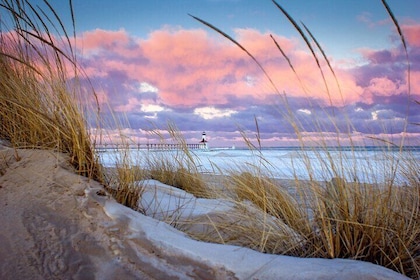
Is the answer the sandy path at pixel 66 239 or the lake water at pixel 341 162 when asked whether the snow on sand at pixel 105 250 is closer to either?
the sandy path at pixel 66 239

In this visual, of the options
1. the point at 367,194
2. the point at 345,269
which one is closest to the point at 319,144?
the point at 367,194

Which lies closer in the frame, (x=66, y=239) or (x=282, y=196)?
(x=66, y=239)

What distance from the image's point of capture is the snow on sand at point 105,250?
116 centimetres

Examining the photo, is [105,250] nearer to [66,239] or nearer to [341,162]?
[66,239]

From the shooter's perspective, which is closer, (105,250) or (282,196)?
(105,250)

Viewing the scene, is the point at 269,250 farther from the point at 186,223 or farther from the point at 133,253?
the point at 133,253

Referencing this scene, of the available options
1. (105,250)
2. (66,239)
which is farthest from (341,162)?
(66,239)

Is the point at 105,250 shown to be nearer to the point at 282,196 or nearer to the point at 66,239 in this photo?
the point at 66,239

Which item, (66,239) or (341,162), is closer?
(66,239)

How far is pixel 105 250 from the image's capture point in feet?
4.01

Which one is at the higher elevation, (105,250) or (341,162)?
(341,162)

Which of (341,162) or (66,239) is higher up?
(341,162)

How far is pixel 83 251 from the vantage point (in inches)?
47.7

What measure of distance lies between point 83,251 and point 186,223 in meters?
0.66
